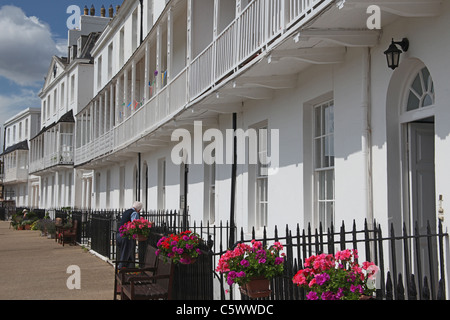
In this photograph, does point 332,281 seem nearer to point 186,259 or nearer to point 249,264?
point 249,264

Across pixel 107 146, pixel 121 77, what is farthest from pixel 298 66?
pixel 107 146

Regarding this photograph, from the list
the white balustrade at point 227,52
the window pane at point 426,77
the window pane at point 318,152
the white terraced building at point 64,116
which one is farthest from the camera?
the white terraced building at point 64,116

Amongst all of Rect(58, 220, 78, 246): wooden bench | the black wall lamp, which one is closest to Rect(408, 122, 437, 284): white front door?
the black wall lamp

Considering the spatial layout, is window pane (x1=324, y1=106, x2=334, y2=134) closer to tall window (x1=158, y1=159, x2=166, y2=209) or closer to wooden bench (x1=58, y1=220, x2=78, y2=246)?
tall window (x1=158, y1=159, x2=166, y2=209)

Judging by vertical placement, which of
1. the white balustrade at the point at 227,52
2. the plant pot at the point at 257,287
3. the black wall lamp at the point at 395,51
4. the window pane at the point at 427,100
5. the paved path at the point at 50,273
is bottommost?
the paved path at the point at 50,273

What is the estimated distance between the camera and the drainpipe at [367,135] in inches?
269

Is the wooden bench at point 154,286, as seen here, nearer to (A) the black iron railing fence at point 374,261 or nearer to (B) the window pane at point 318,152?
(A) the black iron railing fence at point 374,261

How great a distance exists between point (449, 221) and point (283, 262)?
1.76 m

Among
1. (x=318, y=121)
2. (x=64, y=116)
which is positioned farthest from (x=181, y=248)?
(x=64, y=116)

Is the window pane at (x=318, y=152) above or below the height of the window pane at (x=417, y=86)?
below

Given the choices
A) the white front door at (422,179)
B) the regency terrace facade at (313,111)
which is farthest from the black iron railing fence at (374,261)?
the regency terrace facade at (313,111)

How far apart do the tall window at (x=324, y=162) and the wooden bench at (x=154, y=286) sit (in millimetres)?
2593

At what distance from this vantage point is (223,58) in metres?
9.63
